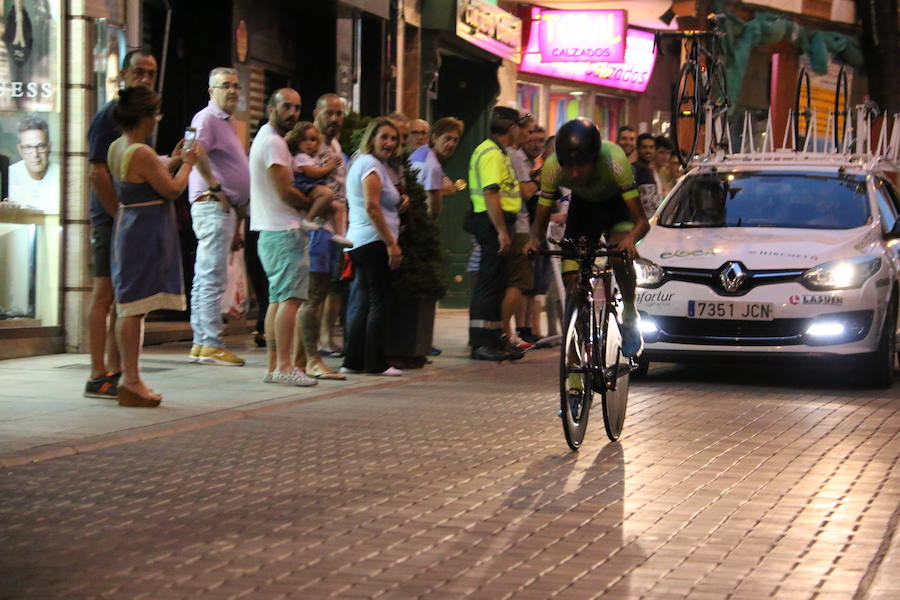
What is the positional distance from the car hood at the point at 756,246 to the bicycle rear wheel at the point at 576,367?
363 centimetres

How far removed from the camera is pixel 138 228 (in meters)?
9.91

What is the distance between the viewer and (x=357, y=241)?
12.1 metres

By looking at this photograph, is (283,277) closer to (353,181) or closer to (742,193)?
(353,181)

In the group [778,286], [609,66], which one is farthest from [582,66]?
[778,286]

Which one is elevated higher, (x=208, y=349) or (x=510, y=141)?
(x=510, y=141)

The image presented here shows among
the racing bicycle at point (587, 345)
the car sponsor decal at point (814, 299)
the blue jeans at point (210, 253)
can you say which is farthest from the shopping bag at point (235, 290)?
the racing bicycle at point (587, 345)

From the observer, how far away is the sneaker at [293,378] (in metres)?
11.3

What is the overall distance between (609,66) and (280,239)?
16725mm

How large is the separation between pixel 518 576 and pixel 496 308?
837 centimetres

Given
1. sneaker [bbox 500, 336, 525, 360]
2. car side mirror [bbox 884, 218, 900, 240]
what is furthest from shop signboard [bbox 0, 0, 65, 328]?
car side mirror [bbox 884, 218, 900, 240]

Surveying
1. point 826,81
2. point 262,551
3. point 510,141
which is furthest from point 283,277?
point 826,81

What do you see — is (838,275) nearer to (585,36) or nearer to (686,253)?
(686,253)

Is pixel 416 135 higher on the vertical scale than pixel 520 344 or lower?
higher

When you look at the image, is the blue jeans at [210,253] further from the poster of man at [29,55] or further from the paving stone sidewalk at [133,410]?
the poster of man at [29,55]
